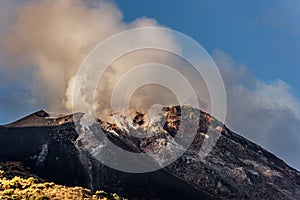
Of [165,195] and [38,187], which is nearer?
[38,187]

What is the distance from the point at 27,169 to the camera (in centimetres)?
17850

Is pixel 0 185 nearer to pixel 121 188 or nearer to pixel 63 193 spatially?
pixel 63 193

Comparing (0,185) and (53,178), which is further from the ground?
(53,178)

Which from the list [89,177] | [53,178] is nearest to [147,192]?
[89,177]

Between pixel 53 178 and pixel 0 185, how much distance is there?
78978mm

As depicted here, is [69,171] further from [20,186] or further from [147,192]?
[20,186]

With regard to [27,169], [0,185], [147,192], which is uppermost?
[147,192]

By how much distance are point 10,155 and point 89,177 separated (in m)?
30.0

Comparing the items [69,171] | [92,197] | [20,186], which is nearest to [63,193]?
[92,197]

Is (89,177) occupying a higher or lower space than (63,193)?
higher

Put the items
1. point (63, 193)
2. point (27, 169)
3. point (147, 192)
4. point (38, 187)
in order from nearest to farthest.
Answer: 1. point (63, 193)
2. point (38, 187)
3. point (27, 169)
4. point (147, 192)

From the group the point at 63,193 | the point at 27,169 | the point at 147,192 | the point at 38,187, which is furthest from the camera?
the point at 147,192

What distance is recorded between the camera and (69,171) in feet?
633

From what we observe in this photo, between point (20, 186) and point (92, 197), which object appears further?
point (20, 186)
